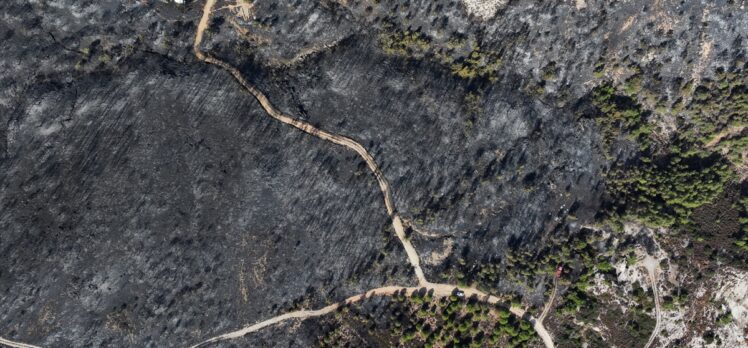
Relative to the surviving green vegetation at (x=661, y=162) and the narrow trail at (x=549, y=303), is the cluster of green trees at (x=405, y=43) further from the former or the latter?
the narrow trail at (x=549, y=303)

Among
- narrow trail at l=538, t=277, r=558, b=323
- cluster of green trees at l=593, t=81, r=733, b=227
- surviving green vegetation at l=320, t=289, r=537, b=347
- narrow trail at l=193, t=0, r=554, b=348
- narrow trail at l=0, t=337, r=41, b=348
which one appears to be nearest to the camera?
narrow trail at l=0, t=337, r=41, b=348

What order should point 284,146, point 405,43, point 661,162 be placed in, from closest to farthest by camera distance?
point 284,146 → point 405,43 → point 661,162

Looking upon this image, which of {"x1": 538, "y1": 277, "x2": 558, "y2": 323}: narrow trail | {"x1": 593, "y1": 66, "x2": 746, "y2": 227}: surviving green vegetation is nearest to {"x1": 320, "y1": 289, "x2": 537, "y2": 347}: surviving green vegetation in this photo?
{"x1": 538, "y1": 277, "x2": 558, "y2": 323}: narrow trail

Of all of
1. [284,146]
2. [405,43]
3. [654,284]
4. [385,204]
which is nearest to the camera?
[284,146]

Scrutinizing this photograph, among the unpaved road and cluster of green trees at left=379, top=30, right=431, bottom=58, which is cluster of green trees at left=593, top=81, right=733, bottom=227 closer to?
the unpaved road

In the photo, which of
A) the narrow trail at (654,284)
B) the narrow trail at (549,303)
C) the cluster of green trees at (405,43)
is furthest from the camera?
the cluster of green trees at (405,43)

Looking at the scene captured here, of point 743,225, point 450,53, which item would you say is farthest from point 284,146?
point 743,225

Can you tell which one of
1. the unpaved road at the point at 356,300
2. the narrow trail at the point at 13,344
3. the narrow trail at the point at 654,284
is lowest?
the narrow trail at the point at 13,344

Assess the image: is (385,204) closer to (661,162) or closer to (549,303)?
(549,303)

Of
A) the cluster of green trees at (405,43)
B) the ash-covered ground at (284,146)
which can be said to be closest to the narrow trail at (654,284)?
the ash-covered ground at (284,146)
